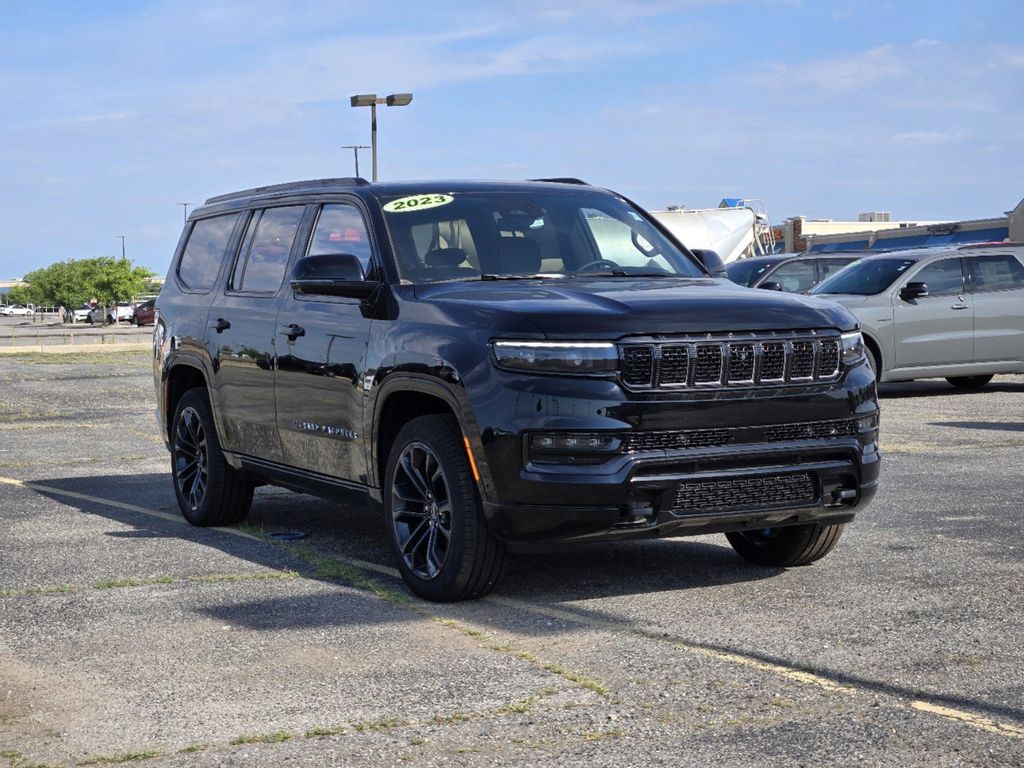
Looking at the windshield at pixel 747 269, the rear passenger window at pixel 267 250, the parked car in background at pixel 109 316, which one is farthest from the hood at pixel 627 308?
the parked car in background at pixel 109 316

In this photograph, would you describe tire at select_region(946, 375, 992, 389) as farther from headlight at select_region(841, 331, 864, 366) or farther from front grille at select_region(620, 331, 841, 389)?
front grille at select_region(620, 331, 841, 389)

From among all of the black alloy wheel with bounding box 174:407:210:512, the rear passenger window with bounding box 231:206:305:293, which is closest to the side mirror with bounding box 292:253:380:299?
the rear passenger window with bounding box 231:206:305:293

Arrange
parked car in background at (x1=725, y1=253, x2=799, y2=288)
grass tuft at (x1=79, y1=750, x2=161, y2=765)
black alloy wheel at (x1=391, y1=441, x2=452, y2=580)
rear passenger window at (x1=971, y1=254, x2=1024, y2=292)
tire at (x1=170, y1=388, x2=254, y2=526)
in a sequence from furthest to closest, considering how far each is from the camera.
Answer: parked car in background at (x1=725, y1=253, x2=799, y2=288), rear passenger window at (x1=971, y1=254, x2=1024, y2=292), tire at (x1=170, y1=388, x2=254, y2=526), black alloy wheel at (x1=391, y1=441, x2=452, y2=580), grass tuft at (x1=79, y1=750, x2=161, y2=765)

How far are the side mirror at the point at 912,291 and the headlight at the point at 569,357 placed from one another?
12340 mm

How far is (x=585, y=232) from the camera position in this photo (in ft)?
25.1

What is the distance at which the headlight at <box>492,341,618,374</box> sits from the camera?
601 centimetres

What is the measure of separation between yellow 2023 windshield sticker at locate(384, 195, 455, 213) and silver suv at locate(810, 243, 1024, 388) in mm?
10747

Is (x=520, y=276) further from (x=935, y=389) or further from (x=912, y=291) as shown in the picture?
(x=935, y=389)

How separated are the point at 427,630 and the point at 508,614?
424 mm

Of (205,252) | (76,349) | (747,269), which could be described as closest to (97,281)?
(76,349)

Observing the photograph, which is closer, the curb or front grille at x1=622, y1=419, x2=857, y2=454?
front grille at x1=622, y1=419, x2=857, y2=454

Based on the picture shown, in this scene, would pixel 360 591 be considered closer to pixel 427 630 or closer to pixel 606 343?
pixel 427 630

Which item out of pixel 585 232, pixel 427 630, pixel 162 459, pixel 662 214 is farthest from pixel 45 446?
pixel 662 214

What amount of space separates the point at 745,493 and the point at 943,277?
12.7 meters
